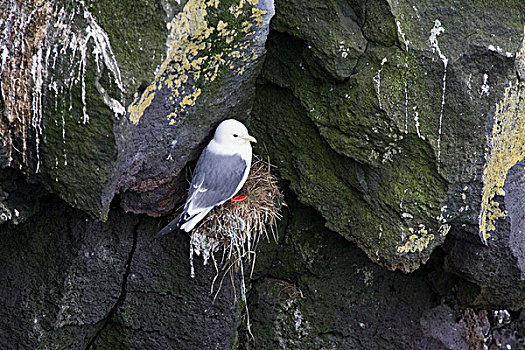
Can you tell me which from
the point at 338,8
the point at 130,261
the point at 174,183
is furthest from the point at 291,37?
the point at 130,261

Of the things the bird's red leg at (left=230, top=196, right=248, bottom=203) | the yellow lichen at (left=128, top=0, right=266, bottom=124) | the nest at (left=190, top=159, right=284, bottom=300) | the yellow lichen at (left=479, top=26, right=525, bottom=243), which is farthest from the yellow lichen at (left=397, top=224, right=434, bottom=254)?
the yellow lichen at (left=128, top=0, right=266, bottom=124)

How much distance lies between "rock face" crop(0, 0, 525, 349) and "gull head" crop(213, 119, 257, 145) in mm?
66

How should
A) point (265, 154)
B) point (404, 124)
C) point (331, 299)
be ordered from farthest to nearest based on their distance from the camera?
point (331, 299)
point (265, 154)
point (404, 124)

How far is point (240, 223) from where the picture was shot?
318 cm

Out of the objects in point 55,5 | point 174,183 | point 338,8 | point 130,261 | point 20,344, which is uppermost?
point 338,8

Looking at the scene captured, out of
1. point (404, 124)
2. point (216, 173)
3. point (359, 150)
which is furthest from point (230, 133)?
point (404, 124)

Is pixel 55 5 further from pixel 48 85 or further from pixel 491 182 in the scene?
pixel 491 182

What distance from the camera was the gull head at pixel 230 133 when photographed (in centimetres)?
292

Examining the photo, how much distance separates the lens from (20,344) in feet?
10.5

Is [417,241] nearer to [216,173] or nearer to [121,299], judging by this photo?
[216,173]

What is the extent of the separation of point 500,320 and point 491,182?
1.52 m

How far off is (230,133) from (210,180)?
0.75ft

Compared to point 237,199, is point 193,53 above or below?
above

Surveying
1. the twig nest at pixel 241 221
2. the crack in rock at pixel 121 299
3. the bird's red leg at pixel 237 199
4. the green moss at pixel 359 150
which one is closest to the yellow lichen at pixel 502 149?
the green moss at pixel 359 150
